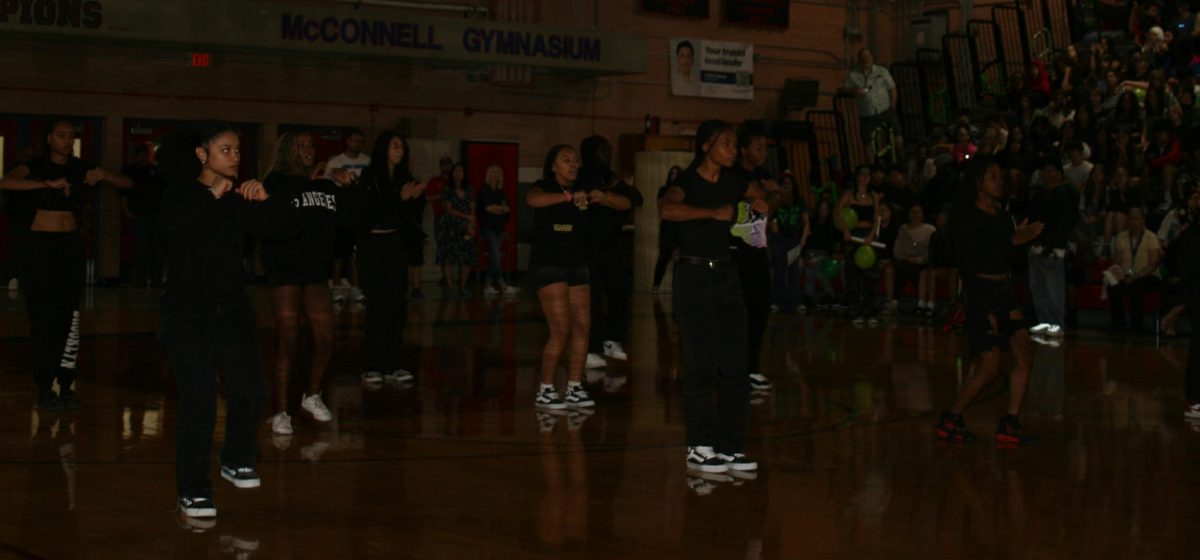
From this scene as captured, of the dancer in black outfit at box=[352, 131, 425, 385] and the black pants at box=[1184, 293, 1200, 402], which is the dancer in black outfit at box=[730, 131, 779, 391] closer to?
the dancer in black outfit at box=[352, 131, 425, 385]

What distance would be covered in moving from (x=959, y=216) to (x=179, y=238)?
4989mm

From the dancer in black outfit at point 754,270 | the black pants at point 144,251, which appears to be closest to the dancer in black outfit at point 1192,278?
the dancer in black outfit at point 754,270

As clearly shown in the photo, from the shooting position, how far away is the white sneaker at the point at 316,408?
10258 millimetres

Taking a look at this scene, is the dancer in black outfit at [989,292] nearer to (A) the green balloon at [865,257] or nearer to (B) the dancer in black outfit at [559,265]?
(B) the dancer in black outfit at [559,265]

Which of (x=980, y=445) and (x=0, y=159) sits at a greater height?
(x=0, y=159)

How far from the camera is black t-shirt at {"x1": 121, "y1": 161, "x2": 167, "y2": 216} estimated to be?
22.1 metres

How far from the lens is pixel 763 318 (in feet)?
39.1

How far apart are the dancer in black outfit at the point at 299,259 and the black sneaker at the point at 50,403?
159 centimetres

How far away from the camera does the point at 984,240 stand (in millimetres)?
9672

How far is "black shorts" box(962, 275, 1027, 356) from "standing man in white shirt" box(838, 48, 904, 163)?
52.9ft

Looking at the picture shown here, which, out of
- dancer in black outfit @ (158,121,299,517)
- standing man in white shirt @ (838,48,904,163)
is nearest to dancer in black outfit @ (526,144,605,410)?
dancer in black outfit @ (158,121,299,517)

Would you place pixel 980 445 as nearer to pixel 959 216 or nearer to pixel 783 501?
pixel 959 216

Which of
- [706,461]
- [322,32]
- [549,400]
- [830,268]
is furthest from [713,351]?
[322,32]

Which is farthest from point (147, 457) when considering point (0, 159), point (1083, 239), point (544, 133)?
point (544, 133)
